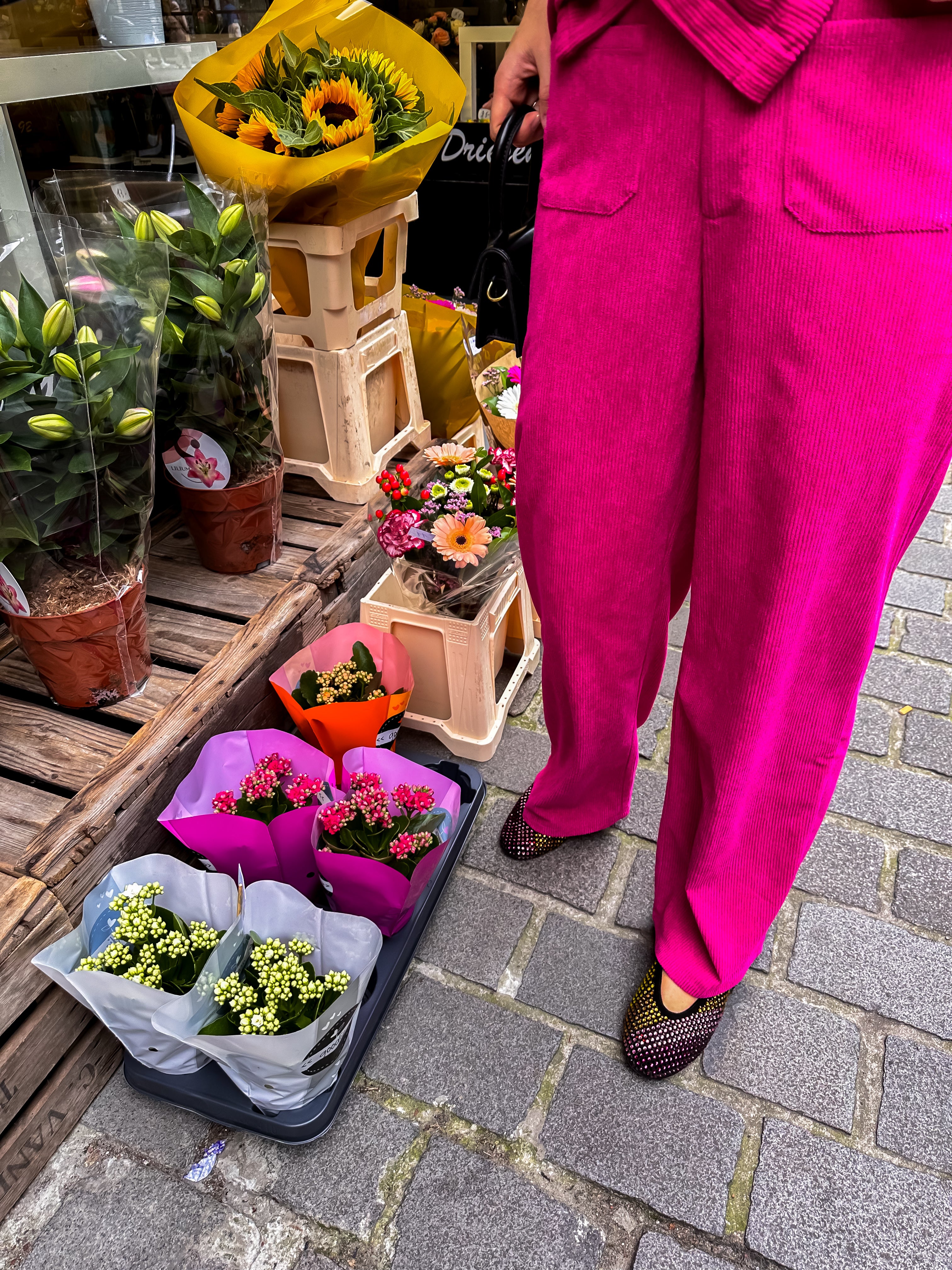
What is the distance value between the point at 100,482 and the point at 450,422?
53.5 inches

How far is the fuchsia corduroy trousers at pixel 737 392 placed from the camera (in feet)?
2.45

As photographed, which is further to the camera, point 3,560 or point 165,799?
point 165,799

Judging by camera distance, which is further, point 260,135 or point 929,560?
point 929,560

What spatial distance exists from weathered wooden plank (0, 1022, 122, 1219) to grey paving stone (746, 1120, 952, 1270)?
0.94m

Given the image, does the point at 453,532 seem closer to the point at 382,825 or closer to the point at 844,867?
the point at 382,825

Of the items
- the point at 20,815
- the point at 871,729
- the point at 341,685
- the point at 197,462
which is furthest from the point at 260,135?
the point at 871,729

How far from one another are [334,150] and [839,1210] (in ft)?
6.44

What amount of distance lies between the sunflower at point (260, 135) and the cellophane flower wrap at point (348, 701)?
971 mm

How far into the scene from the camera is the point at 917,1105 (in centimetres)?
121

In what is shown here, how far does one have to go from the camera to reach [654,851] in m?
1.60

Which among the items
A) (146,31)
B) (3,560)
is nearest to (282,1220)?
(3,560)

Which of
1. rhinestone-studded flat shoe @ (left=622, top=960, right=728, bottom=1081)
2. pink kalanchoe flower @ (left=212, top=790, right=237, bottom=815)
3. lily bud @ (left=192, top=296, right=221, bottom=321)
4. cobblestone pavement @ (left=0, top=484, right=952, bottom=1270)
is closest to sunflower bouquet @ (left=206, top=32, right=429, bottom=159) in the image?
lily bud @ (left=192, top=296, right=221, bottom=321)

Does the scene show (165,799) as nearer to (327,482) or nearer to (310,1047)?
(310,1047)

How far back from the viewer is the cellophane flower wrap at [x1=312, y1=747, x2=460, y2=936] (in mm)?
1243
